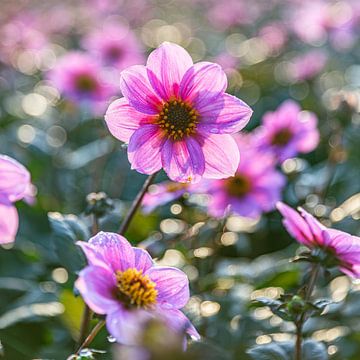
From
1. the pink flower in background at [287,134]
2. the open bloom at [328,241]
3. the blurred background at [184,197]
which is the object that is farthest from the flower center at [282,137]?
the open bloom at [328,241]

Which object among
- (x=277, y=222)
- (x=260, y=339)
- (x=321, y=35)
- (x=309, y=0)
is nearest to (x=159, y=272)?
(x=260, y=339)

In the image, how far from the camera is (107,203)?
1216mm

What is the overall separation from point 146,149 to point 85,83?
1.29 metres

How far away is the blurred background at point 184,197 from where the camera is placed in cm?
134

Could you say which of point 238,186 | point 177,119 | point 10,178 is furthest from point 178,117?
point 238,186

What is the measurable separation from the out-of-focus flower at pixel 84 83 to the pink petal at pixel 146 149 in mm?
1191

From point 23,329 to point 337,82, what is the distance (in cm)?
202

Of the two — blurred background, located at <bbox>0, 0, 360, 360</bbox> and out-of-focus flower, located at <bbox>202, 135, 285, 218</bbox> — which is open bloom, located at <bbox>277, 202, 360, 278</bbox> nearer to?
blurred background, located at <bbox>0, 0, 360, 360</bbox>

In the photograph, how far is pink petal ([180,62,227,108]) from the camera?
1037 millimetres

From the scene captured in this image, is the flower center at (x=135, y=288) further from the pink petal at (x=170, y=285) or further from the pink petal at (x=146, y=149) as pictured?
the pink petal at (x=146, y=149)

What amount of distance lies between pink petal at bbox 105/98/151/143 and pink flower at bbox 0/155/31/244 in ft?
0.46

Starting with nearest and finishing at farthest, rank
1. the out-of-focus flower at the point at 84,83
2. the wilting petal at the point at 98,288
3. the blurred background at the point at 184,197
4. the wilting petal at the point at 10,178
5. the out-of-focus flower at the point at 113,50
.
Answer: the wilting petal at the point at 98,288 < the wilting petal at the point at 10,178 < the blurred background at the point at 184,197 < the out-of-focus flower at the point at 84,83 < the out-of-focus flower at the point at 113,50

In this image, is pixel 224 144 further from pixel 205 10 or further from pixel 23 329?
pixel 205 10

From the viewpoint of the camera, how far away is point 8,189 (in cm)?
102
